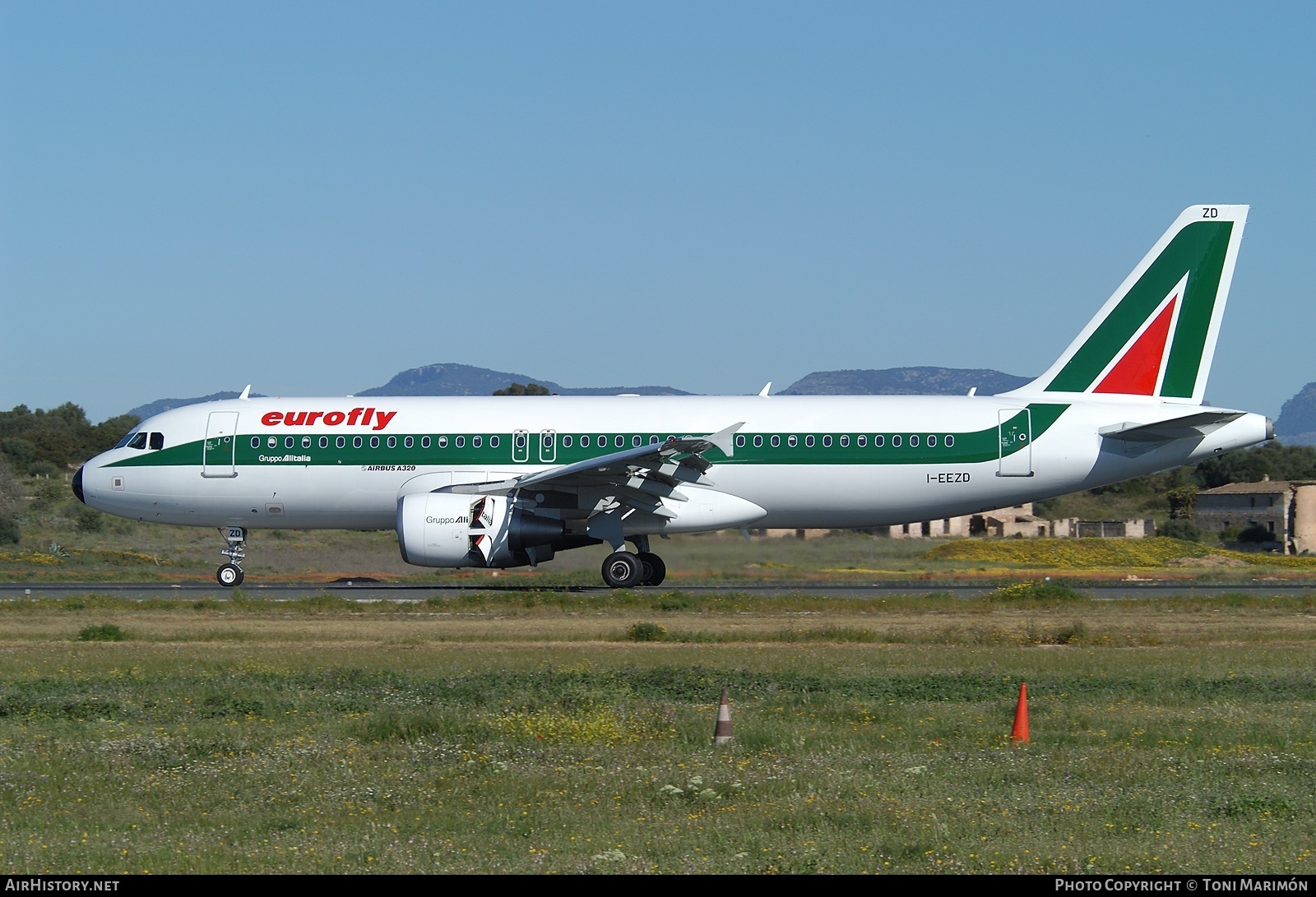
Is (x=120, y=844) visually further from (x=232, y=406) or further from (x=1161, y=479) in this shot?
(x=1161, y=479)

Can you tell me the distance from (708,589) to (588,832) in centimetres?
2166

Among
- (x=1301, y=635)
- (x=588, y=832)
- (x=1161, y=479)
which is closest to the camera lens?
(x=588, y=832)

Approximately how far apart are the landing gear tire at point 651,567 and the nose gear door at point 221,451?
356 inches

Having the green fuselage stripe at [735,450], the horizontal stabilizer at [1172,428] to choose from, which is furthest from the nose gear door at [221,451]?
the horizontal stabilizer at [1172,428]

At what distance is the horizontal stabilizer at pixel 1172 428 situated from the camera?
27000mm

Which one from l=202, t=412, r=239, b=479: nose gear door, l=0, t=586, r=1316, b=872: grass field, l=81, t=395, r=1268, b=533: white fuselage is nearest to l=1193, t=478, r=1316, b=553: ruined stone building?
l=81, t=395, r=1268, b=533: white fuselage

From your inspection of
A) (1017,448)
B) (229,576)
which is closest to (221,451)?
(229,576)

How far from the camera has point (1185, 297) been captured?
2909 cm

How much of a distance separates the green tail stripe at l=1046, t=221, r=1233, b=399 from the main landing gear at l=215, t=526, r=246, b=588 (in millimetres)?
19462

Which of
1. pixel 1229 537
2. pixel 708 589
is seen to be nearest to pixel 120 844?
pixel 708 589

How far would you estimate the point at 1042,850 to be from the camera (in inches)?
301

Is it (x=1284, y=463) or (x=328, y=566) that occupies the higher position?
(x=1284, y=463)

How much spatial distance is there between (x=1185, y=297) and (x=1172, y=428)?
3.32m

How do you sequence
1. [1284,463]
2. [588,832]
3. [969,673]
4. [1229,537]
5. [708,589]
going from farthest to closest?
[1284,463], [1229,537], [708,589], [969,673], [588,832]
